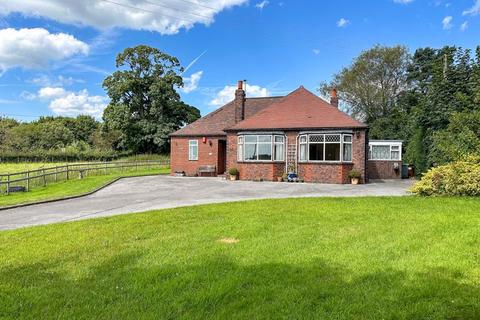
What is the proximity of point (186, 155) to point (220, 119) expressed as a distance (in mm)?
3377

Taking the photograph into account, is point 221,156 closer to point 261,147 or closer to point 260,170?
point 261,147

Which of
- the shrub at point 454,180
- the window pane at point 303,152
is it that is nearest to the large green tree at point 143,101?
the window pane at point 303,152

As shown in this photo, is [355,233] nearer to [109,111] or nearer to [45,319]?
[45,319]

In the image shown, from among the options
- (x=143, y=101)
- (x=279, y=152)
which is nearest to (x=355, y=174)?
(x=279, y=152)

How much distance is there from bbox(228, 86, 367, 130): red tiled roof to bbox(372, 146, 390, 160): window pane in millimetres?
4543

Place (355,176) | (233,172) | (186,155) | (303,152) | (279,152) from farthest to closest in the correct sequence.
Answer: (186,155), (233,172), (279,152), (303,152), (355,176)

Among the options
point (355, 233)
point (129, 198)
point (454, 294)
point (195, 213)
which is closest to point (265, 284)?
point (454, 294)

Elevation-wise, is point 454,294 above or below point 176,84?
below

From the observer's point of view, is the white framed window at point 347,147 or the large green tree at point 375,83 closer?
the white framed window at point 347,147

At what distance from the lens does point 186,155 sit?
83.2 ft

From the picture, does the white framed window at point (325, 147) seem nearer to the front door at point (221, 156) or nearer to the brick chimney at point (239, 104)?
the brick chimney at point (239, 104)

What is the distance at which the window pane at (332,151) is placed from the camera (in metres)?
19.0

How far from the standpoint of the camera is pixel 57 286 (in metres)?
4.17

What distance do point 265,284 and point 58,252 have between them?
3.29 meters
